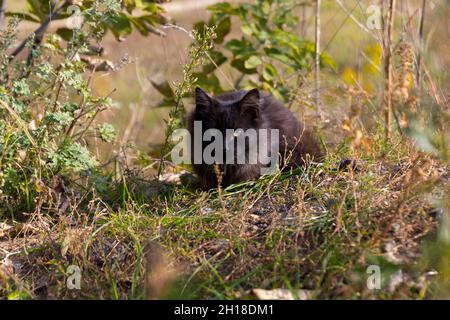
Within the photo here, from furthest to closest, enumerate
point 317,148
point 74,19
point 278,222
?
1. point 317,148
2. point 74,19
3. point 278,222

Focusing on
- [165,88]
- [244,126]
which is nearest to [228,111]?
[244,126]

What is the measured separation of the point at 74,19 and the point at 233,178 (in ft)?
5.31

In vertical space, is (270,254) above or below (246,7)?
below

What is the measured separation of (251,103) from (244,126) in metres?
0.19

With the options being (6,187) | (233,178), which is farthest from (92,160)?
(233,178)

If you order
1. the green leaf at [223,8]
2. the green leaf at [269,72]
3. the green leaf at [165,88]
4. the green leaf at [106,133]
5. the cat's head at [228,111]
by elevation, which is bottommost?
the green leaf at [106,133]

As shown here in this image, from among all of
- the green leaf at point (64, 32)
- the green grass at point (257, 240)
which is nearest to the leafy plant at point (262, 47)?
the green leaf at point (64, 32)

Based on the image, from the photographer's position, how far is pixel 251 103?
4.79 m

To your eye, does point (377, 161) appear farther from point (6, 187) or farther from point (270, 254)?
point (6, 187)

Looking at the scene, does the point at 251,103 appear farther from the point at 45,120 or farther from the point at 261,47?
the point at 45,120

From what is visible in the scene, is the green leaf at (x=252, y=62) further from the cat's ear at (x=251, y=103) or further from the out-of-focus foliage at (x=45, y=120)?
the out-of-focus foliage at (x=45, y=120)

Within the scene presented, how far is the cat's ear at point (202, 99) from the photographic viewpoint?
480cm

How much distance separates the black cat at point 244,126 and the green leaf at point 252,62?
0.71 meters

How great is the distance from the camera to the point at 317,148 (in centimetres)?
495
